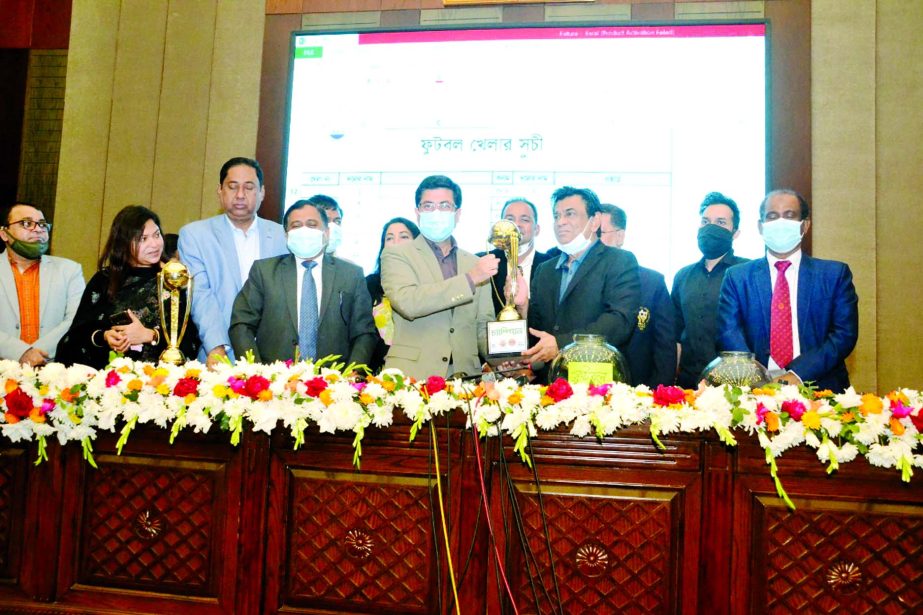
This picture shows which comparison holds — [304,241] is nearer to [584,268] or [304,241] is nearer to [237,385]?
[237,385]

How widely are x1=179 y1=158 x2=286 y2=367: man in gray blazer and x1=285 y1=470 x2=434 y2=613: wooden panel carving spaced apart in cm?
123

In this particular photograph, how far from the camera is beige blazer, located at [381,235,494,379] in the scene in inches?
114

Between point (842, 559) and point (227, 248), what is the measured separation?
259 centimetres

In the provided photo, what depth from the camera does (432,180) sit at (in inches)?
123

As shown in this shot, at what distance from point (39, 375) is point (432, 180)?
1518mm

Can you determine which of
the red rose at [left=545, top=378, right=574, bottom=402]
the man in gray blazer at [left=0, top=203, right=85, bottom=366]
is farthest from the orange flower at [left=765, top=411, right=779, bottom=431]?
the man in gray blazer at [left=0, top=203, right=85, bottom=366]

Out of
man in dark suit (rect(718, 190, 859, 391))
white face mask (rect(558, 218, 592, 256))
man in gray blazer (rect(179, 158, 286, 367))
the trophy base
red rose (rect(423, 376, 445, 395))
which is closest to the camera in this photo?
red rose (rect(423, 376, 445, 395))

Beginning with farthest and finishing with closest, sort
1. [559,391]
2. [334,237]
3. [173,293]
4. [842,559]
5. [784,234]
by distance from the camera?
[334,237]
[784,234]
[173,293]
[559,391]
[842,559]

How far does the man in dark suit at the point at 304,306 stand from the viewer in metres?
2.97

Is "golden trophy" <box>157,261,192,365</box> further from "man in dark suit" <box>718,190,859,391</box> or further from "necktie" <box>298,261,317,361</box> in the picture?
"man in dark suit" <box>718,190,859,391</box>

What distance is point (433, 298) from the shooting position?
2834 millimetres

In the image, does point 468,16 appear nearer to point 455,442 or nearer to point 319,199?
point 319,199

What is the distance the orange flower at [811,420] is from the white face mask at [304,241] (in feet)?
6.04

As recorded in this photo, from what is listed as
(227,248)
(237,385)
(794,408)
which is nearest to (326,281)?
(227,248)
